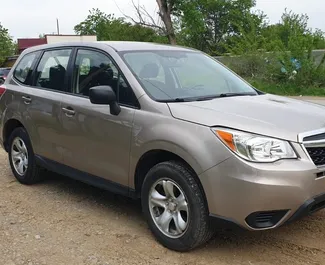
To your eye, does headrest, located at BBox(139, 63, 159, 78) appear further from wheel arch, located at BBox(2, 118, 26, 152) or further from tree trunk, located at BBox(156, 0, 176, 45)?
tree trunk, located at BBox(156, 0, 176, 45)

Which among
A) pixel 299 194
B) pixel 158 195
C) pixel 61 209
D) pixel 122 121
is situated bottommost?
pixel 61 209

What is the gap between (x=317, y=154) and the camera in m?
3.33

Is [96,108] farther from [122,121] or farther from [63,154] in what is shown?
[63,154]

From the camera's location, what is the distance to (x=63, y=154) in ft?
15.8

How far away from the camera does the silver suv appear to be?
3.23 meters

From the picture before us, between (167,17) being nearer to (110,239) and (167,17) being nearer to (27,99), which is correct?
(27,99)

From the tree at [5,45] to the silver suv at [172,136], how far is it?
57.5 m

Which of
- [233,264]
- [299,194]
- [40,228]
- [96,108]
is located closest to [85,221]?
[40,228]

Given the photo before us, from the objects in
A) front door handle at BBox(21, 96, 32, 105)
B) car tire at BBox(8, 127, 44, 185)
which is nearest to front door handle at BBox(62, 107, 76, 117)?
front door handle at BBox(21, 96, 32, 105)

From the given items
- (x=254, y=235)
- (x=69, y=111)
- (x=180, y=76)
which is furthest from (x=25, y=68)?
(x=254, y=235)

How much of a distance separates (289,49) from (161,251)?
14.9m

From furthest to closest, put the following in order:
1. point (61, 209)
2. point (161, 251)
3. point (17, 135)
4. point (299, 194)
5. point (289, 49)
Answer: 1. point (289, 49)
2. point (17, 135)
3. point (61, 209)
4. point (161, 251)
5. point (299, 194)

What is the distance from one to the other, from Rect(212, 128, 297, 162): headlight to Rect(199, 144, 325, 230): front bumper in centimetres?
5

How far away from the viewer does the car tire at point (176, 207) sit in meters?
3.45
